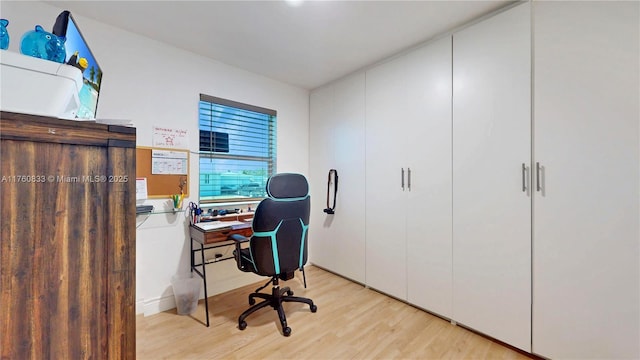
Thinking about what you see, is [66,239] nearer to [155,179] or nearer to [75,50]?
[75,50]

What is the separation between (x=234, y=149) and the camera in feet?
9.33

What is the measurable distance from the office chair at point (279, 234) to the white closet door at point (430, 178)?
42.0 inches

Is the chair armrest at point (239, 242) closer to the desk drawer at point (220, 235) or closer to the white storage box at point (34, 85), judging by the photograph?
the desk drawer at point (220, 235)

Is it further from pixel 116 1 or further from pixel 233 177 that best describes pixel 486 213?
pixel 116 1

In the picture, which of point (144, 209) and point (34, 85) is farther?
point (144, 209)

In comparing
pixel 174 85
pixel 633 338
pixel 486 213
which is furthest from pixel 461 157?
pixel 174 85

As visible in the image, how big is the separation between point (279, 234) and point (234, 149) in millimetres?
1347

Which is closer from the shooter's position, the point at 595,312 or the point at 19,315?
the point at 19,315

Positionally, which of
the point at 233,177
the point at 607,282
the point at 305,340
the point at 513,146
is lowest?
the point at 305,340

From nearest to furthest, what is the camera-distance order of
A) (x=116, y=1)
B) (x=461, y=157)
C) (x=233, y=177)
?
(x=116, y=1), (x=461, y=157), (x=233, y=177)

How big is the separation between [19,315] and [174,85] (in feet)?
7.42

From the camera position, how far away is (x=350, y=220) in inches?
116

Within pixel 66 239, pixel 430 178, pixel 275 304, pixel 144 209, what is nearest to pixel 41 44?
pixel 66 239

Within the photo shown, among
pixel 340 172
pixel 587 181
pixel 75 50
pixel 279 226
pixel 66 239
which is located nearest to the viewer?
pixel 66 239
